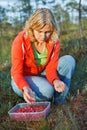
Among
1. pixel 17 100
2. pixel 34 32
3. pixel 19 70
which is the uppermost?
pixel 34 32

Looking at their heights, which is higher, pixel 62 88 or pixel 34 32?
pixel 34 32

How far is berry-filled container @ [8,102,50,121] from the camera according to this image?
3223mm

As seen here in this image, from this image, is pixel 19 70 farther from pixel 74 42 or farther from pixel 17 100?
pixel 74 42

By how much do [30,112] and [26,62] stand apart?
71 centimetres

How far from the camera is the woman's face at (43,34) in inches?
135

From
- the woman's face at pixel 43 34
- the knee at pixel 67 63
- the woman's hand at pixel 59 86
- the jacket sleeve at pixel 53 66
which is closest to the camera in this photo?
the woman's face at pixel 43 34

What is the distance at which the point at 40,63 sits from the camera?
3.89 metres

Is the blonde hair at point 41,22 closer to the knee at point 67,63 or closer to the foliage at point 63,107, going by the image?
the knee at point 67,63

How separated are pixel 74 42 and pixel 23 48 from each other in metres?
2.69

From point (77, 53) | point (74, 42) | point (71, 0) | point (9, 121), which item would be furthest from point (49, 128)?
point (71, 0)

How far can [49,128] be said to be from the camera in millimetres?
3014

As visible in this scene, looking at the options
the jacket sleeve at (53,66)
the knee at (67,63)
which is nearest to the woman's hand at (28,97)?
the jacket sleeve at (53,66)

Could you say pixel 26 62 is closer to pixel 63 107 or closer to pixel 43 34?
pixel 43 34

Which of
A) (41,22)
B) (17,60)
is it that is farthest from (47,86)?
(41,22)
